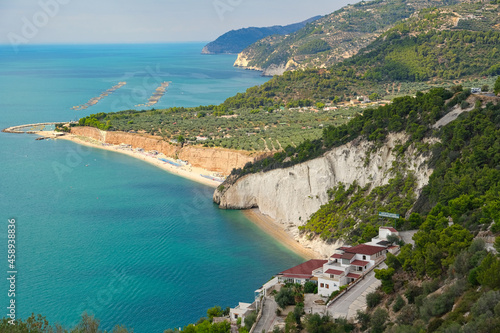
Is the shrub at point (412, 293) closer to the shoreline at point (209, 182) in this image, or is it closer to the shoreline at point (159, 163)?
the shoreline at point (209, 182)

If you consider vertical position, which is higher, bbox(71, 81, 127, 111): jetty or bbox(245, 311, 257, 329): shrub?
bbox(71, 81, 127, 111): jetty

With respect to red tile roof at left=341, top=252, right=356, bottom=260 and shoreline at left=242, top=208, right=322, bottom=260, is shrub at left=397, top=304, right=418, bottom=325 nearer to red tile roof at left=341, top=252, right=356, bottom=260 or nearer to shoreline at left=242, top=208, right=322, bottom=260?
red tile roof at left=341, top=252, right=356, bottom=260

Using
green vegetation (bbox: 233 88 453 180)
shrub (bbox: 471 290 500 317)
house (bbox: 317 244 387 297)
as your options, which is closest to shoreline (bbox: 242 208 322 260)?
green vegetation (bbox: 233 88 453 180)

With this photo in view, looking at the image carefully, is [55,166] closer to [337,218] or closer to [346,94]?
[337,218]

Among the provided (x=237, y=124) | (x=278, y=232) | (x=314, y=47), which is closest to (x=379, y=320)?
(x=278, y=232)

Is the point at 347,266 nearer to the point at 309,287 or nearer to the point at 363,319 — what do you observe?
the point at 309,287

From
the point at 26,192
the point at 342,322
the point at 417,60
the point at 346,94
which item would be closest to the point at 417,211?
the point at 342,322

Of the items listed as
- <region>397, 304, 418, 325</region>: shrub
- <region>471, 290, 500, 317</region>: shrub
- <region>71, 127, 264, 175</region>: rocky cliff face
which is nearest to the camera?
<region>471, 290, 500, 317</region>: shrub
